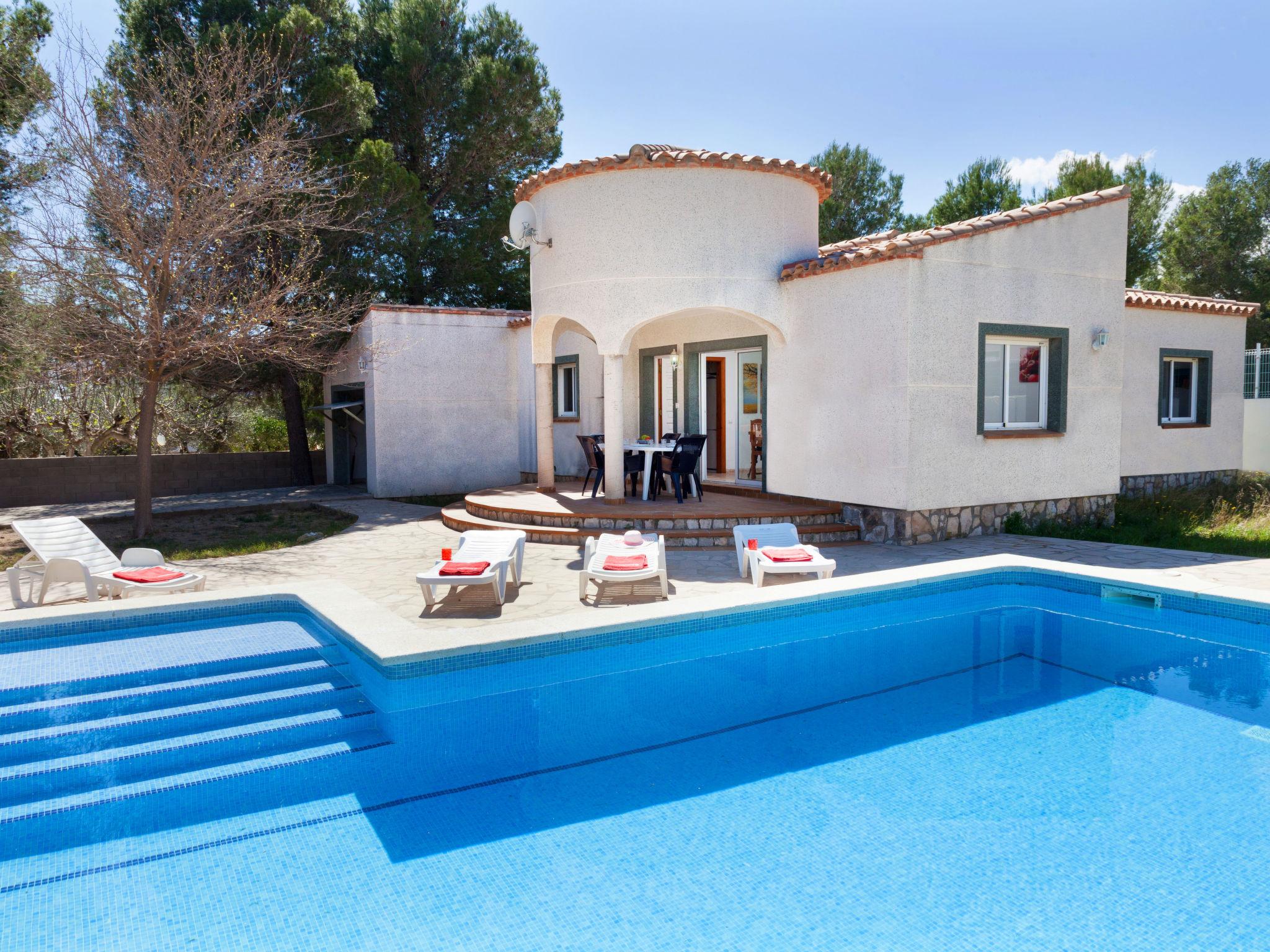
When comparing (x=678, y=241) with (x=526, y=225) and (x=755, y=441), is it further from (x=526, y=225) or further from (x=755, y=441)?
(x=755, y=441)

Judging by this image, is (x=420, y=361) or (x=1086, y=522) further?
(x=420, y=361)

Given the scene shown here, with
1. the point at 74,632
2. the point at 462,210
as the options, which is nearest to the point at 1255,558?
the point at 74,632

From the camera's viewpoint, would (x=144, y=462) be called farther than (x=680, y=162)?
Yes

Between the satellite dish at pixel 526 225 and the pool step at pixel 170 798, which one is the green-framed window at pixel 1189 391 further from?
the pool step at pixel 170 798

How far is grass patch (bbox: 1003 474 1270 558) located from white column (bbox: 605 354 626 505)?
5981 mm

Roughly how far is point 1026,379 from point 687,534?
5833mm

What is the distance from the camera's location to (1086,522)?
13695mm

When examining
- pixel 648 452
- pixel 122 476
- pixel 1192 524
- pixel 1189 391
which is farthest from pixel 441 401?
pixel 1189 391

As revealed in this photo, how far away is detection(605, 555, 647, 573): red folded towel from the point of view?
8.39 m

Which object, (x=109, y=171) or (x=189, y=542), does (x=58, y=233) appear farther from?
(x=189, y=542)

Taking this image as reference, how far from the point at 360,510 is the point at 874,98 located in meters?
16.0

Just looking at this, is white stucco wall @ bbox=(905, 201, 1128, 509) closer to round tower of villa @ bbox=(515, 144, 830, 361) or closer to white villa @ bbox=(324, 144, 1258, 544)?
white villa @ bbox=(324, 144, 1258, 544)

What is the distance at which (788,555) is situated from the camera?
903 centimetres

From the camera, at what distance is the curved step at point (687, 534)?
12.1 metres
